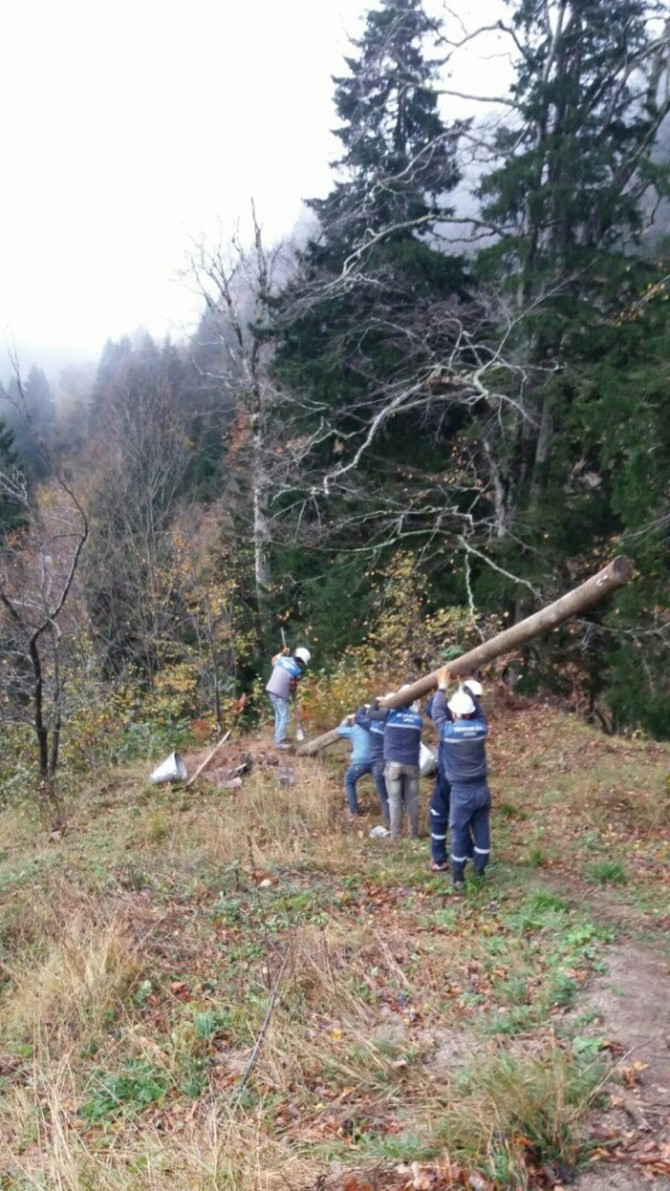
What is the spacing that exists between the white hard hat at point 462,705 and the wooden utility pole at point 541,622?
21.6 inches

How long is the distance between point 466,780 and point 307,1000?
9.01 feet

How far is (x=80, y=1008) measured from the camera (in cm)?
585


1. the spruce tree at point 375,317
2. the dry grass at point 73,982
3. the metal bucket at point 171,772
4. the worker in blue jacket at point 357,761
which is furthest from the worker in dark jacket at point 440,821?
the spruce tree at point 375,317

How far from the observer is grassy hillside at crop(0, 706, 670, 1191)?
12.6ft

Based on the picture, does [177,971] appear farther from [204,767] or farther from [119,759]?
[119,759]

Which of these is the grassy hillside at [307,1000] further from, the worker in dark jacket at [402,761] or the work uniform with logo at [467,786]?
the worker in dark jacket at [402,761]

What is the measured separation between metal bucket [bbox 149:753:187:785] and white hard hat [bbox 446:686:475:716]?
18.4ft

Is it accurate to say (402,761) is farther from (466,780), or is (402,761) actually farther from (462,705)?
(462,705)

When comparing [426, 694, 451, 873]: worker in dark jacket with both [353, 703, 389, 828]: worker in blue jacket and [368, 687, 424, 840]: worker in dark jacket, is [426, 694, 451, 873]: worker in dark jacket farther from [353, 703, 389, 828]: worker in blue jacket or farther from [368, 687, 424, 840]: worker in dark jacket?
[353, 703, 389, 828]: worker in blue jacket

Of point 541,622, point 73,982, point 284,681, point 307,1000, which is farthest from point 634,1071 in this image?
point 284,681

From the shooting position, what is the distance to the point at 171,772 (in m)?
12.0

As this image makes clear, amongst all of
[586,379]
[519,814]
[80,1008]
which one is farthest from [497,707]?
[80,1008]

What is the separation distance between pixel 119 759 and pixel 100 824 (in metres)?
3.88

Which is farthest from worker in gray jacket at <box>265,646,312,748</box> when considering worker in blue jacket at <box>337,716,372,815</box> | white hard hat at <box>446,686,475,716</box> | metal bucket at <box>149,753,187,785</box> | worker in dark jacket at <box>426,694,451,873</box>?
white hard hat at <box>446,686,475,716</box>
